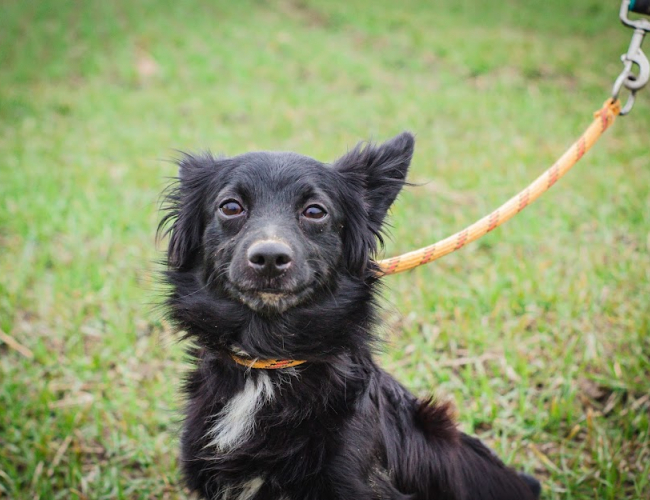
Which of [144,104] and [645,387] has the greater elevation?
[144,104]

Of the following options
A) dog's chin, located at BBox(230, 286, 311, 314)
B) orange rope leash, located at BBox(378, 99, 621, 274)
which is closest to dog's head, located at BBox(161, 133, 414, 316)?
dog's chin, located at BBox(230, 286, 311, 314)

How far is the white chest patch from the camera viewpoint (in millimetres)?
2372

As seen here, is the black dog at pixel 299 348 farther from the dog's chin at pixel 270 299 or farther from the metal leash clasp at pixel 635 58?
the metal leash clasp at pixel 635 58

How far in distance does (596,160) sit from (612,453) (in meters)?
5.04

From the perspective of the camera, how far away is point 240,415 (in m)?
2.41

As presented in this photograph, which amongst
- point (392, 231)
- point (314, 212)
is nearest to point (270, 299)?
point (314, 212)

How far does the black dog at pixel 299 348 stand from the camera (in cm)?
231

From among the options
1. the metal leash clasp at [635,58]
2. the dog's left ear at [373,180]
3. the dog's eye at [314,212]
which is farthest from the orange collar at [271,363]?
the metal leash clasp at [635,58]

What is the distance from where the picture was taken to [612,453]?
3332mm

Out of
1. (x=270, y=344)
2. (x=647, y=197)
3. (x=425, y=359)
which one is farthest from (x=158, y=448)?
(x=647, y=197)

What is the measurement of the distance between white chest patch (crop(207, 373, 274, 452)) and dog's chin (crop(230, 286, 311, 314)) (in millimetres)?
321

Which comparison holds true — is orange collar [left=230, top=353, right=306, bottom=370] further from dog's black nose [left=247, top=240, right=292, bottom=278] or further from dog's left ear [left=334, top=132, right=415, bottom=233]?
dog's left ear [left=334, top=132, right=415, bottom=233]

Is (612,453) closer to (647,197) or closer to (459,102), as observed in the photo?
(647,197)

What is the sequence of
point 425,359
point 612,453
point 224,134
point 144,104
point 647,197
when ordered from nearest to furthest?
point 612,453 < point 425,359 < point 647,197 < point 224,134 < point 144,104
